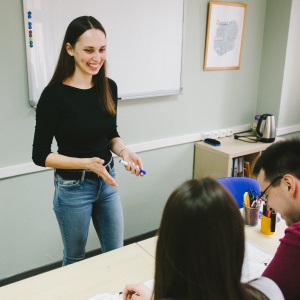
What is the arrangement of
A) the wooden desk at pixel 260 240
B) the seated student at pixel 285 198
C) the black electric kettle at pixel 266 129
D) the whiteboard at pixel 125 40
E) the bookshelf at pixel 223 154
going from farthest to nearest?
the black electric kettle at pixel 266 129
the bookshelf at pixel 223 154
the whiteboard at pixel 125 40
the wooden desk at pixel 260 240
the seated student at pixel 285 198

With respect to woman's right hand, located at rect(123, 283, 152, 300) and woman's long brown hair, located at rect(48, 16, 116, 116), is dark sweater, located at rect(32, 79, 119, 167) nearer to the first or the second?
woman's long brown hair, located at rect(48, 16, 116, 116)


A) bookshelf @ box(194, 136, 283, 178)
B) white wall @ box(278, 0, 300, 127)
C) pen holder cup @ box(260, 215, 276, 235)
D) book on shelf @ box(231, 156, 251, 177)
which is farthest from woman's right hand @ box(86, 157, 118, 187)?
white wall @ box(278, 0, 300, 127)

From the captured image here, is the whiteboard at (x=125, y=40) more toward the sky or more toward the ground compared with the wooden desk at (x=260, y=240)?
more toward the sky

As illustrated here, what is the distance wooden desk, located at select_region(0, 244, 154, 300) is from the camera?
1264 millimetres

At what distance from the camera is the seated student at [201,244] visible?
709mm

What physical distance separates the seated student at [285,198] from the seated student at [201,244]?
38 centimetres

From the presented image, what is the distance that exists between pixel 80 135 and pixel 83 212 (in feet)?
1.20

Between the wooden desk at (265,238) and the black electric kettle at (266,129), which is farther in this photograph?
the black electric kettle at (266,129)

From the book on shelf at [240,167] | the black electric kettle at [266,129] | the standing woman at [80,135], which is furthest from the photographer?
the black electric kettle at [266,129]

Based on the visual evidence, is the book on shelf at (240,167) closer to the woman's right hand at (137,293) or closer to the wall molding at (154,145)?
the wall molding at (154,145)

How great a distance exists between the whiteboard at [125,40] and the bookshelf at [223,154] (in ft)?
1.89

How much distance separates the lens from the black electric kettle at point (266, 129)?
10.3ft

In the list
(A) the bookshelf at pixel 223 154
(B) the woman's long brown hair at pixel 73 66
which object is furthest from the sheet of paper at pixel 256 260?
(A) the bookshelf at pixel 223 154

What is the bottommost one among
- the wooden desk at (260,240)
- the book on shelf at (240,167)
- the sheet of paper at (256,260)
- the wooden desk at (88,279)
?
the book on shelf at (240,167)
